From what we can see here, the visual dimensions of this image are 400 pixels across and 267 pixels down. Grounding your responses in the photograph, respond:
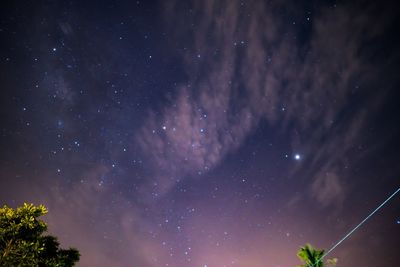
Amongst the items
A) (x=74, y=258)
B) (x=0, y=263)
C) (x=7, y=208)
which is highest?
(x=7, y=208)

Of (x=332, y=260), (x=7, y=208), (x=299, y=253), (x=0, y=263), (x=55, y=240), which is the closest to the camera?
(x=0, y=263)

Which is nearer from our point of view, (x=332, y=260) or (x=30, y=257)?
(x=30, y=257)

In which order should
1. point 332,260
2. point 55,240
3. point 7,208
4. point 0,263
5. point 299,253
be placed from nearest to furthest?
point 0,263, point 7,208, point 55,240, point 332,260, point 299,253

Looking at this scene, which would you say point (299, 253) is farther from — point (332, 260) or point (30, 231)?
point (30, 231)

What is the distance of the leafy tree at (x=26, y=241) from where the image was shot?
45.5ft

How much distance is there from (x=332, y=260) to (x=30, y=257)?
872 inches

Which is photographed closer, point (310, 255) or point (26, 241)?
point (26, 241)

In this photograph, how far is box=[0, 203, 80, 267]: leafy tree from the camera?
13.9m

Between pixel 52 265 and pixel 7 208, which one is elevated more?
pixel 7 208

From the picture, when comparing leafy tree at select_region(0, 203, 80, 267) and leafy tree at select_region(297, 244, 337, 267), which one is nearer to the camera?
leafy tree at select_region(0, 203, 80, 267)

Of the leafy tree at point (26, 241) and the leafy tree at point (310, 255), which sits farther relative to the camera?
the leafy tree at point (310, 255)

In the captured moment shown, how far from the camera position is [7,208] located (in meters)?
14.5

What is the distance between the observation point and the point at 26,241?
47.6ft

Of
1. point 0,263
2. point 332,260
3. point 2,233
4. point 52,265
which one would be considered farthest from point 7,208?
point 332,260
